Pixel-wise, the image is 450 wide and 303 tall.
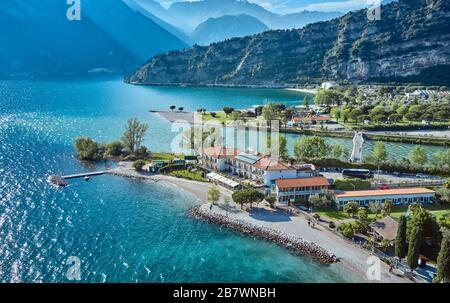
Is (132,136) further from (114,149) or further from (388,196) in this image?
(388,196)

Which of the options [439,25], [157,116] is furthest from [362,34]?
[157,116]

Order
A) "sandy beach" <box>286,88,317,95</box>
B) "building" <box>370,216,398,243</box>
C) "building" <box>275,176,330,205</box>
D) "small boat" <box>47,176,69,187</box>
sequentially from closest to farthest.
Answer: "building" <box>370,216,398,243</box> < "building" <box>275,176,330,205</box> < "small boat" <box>47,176,69,187</box> < "sandy beach" <box>286,88,317,95</box>

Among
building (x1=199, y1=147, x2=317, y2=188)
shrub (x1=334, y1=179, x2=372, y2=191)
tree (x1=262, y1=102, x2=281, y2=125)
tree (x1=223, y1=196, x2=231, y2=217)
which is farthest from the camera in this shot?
tree (x1=262, y1=102, x2=281, y2=125)

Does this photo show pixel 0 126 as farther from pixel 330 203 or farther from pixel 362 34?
pixel 362 34

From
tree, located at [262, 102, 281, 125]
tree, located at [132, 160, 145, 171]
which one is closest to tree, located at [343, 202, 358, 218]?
tree, located at [132, 160, 145, 171]

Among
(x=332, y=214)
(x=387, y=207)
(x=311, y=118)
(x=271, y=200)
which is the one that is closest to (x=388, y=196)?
(x=387, y=207)

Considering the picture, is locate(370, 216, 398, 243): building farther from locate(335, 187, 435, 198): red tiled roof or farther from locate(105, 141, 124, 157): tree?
locate(105, 141, 124, 157): tree
